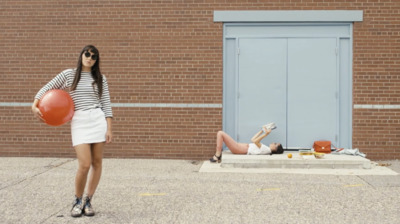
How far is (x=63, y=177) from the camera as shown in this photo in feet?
28.4

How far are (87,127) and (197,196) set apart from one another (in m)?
2.11

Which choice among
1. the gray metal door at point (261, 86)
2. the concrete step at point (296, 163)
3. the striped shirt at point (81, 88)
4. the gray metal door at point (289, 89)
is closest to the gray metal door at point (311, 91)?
the gray metal door at point (289, 89)

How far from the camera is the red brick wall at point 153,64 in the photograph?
1069cm

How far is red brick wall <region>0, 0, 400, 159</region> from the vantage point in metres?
10.7

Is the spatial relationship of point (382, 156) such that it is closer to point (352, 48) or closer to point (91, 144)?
point (352, 48)

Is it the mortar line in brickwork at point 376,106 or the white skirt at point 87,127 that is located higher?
the mortar line in brickwork at point 376,106

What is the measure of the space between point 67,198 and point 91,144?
1.49 metres

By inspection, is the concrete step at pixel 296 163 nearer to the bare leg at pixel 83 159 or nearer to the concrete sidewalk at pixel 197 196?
the concrete sidewalk at pixel 197 196

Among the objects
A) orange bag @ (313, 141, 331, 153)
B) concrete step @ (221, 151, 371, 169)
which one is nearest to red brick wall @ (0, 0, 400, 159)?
orange bag @ (313, 141, 331, 153)

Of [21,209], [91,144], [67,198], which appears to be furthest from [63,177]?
[91,144]

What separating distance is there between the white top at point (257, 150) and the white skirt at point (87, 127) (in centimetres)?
481

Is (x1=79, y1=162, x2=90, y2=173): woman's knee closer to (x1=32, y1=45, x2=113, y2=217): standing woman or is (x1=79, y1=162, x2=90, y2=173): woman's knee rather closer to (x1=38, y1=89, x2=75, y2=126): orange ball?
(x1=32, y1=45, x2=113, y2=217): standing woman


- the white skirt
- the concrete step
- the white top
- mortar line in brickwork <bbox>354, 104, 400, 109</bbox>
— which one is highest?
mortar line in brickwork <bbox>354, 104, 400, 109</bbox>

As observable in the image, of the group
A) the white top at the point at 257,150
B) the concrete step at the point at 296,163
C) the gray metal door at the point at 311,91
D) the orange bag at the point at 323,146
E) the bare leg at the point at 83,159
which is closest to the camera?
the bare leg at the point at 83,159
